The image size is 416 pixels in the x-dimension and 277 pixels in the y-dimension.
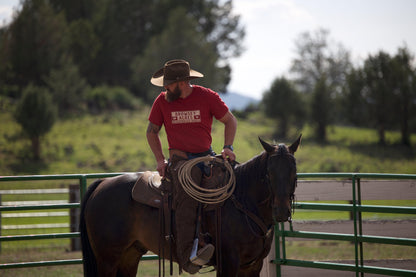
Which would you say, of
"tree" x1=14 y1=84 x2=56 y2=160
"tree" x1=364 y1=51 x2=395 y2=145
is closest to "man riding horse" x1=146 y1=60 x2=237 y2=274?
"tree" x1=14 y1=84 x2=56 y2=160

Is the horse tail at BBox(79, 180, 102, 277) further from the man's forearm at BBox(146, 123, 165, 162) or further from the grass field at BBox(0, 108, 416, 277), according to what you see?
the grass field at BBox(0, 108, 416, 277)

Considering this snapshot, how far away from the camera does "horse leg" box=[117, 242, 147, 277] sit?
223 inches

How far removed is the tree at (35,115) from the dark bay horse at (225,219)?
30648 mm

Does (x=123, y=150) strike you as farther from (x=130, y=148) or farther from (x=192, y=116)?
(x=192, y=116)

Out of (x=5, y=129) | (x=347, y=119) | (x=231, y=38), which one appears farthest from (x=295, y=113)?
(x=5, y=129)

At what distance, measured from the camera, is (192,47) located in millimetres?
53906

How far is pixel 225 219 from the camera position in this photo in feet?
16.4

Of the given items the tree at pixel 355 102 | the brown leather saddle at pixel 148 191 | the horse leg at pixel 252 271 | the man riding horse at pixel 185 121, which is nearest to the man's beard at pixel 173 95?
the man riding horse at pixel 185 121

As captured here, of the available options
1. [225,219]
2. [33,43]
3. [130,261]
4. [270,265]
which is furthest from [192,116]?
[33,43]

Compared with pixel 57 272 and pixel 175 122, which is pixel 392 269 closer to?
pixel 175 122

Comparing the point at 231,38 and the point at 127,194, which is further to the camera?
the point at 231,38

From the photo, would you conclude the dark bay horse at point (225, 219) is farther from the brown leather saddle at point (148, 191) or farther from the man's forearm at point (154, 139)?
the man's forearm at point (154, 139)

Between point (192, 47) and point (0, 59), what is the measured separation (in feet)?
64.6

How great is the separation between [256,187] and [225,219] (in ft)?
1.46
